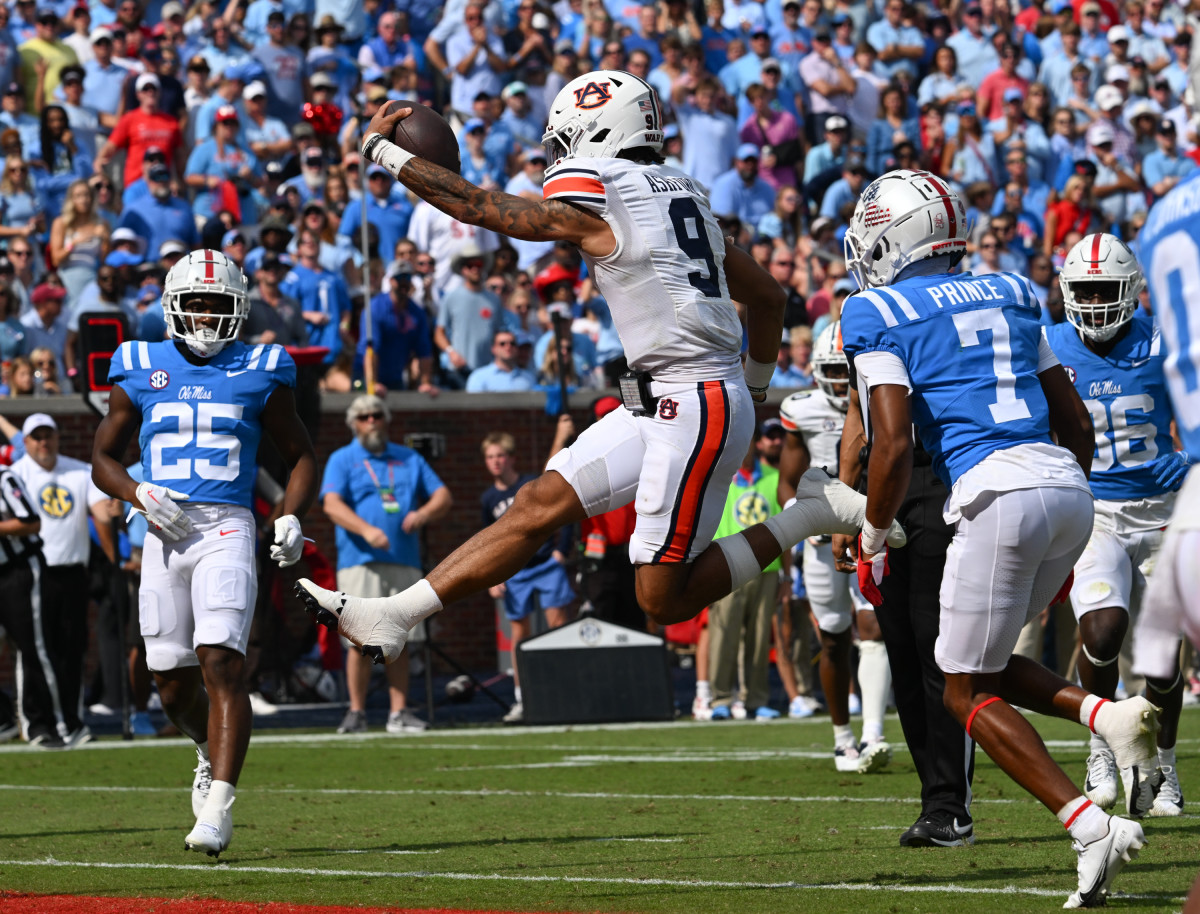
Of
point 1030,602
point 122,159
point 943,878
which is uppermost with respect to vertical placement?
point 122,159

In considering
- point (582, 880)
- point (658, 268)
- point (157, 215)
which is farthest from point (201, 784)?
point (157, 215)

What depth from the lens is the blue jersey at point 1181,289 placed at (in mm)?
3326

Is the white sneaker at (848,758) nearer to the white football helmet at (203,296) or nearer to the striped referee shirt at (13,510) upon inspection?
the white football helmet at (203,296)

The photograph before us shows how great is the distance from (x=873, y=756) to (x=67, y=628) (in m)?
5.71

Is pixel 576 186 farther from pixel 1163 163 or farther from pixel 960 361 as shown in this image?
pixel 1163 163

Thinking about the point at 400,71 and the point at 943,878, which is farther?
the point at 400,71

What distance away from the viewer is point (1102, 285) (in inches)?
297

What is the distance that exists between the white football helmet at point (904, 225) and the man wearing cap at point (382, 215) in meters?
10.2

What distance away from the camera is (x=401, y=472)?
490 inches

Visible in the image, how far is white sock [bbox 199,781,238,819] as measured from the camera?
6223 mm

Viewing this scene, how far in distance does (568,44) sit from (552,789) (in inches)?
435

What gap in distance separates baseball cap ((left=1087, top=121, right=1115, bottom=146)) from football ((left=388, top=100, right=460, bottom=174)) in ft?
45.3

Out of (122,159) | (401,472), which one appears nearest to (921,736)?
(401,472)

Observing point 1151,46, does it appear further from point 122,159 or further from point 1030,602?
point 1030,602
